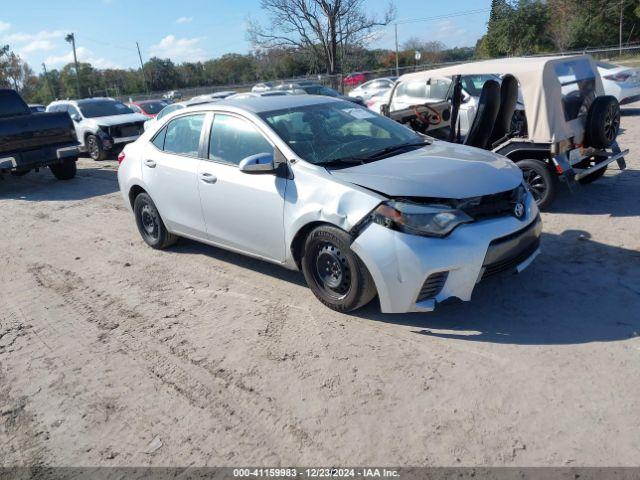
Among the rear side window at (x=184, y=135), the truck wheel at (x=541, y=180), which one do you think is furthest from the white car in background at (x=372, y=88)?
the rear side window at (x=184, y=135)

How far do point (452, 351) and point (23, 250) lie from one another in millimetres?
5966

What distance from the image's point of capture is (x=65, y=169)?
1223cm

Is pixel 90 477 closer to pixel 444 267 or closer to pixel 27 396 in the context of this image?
pixel 27 396

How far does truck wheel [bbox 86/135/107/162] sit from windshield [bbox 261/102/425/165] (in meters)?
11.5

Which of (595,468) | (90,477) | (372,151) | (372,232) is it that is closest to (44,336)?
(90,477)

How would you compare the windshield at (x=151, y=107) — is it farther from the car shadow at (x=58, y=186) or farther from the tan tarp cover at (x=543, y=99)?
the tan tarp cover at (x=543, y=99)

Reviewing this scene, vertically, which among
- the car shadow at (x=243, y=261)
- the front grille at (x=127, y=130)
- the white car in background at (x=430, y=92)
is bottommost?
the car shadow at (x=243, y=261)

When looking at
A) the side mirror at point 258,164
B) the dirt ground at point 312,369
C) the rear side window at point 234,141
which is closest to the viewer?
the dirt ground at point 312,369

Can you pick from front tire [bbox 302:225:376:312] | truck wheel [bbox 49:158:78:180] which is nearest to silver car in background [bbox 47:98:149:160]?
truck wheel [bbox 49:158:78:180]

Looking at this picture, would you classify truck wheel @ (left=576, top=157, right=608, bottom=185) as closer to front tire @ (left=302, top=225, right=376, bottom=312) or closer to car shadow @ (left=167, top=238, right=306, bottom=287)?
car shadow @ (left=167, top=238, right=306, bottom=287)

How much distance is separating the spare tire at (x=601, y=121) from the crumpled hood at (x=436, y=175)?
8.11ft

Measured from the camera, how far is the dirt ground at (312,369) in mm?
Result: 2912

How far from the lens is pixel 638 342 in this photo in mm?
3590

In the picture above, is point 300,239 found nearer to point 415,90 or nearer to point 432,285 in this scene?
point 432,285
